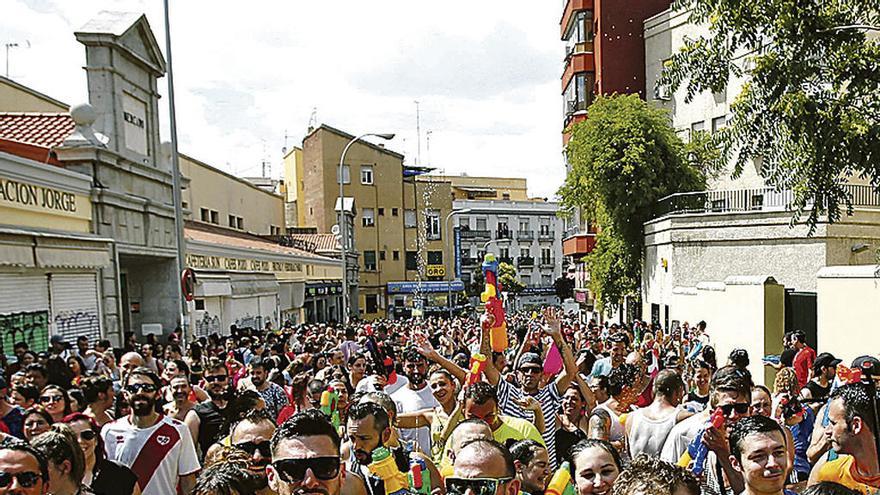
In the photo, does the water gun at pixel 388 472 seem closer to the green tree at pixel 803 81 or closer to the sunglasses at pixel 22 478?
the sunglasses at pixel 22 478

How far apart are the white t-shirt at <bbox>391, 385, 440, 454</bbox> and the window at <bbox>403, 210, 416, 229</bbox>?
2046 inches

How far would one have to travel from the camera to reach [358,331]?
57.2ft

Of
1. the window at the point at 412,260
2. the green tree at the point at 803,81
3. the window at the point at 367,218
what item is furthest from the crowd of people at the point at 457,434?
the window at the point at 412,260

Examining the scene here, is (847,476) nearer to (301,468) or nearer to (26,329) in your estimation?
(301,468)

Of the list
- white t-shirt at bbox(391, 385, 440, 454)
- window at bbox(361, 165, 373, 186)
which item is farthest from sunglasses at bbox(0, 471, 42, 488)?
window at bbox(361, 165, 373, 186)

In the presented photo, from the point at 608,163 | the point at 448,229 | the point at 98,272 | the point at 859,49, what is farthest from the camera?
the point at 448,229

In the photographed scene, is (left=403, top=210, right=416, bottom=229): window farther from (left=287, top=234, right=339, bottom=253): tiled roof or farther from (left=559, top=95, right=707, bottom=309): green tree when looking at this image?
(left=559, top=95, right=707, bottom=309): green tree

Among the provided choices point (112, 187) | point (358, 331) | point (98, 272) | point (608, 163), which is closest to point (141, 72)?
point (112, 187)

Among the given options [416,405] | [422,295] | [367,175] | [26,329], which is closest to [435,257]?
[422,295]

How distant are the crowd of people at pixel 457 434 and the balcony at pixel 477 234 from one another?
63066 millimetres

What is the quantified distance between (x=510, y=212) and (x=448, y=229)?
1398 centimetres

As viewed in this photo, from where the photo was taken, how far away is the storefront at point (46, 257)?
1309cm

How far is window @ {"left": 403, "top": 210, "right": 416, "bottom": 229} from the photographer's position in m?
59.1

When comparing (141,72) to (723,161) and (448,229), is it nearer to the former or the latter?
(723,161)
